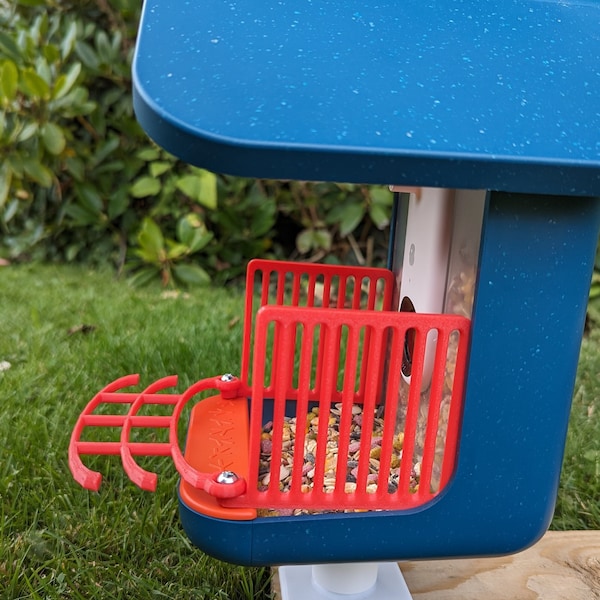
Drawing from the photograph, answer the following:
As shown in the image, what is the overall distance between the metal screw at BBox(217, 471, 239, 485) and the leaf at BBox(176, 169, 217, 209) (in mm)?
1868

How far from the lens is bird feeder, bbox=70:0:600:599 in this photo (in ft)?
1.87

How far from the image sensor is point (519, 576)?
3.47 ft

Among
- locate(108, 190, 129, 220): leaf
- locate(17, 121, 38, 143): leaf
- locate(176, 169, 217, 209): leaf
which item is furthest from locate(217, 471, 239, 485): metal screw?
locate(108, 190, 129, 220): leaf

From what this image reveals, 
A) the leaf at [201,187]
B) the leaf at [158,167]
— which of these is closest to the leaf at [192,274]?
the leaf at [201,187]

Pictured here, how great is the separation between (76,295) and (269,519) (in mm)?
1833

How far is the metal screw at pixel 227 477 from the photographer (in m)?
0.73

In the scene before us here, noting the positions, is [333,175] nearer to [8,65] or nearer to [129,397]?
[129,397]

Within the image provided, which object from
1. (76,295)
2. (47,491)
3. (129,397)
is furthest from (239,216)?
(129,397)

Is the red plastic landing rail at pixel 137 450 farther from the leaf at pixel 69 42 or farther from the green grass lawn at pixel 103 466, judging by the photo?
the leaf at pixel 69 42

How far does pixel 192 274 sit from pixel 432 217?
187 centimetres

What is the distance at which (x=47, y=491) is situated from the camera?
1.20 m

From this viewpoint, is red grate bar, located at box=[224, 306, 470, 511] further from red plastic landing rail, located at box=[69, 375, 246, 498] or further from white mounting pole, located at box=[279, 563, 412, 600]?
white mounting pole, located at box=[279, 563, 412, 600]

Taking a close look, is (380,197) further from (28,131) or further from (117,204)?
(28,131)

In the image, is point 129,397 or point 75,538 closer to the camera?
point 129,397
